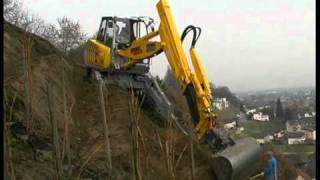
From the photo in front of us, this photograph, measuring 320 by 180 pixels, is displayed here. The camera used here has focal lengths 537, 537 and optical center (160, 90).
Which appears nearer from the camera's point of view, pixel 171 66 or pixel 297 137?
pixel 171 66

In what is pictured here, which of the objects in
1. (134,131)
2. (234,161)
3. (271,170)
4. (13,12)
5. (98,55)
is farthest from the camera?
(13,12)

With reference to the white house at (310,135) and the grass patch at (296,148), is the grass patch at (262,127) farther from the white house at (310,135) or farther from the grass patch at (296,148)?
the grass patch at (296,148)

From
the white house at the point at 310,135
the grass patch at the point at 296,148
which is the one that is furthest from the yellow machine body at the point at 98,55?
the white house at the point at 310,135

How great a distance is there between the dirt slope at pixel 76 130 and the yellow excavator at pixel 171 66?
18.8 inches

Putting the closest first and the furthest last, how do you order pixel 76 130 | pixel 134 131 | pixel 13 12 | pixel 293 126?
pixel 134 131
pixel 76 130
pixel 13 12
pixel 293 126

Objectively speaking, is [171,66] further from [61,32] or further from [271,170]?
[61,32]

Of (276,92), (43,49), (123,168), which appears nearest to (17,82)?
(123,168)

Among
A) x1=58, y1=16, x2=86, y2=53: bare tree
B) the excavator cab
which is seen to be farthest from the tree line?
the excavator cab

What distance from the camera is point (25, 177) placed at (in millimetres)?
7371

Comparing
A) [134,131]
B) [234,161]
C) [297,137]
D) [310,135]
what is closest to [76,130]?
[234,161]

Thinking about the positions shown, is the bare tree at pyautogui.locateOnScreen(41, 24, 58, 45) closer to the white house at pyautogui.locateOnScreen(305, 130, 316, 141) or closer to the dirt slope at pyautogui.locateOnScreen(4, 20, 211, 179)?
the dirt slope at pyautogui.locateOnScreen(4, 20, 211, 179)

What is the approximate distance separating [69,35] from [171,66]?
1674 cm

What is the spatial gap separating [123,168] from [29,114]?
194cm

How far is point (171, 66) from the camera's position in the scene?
11.4 meters
